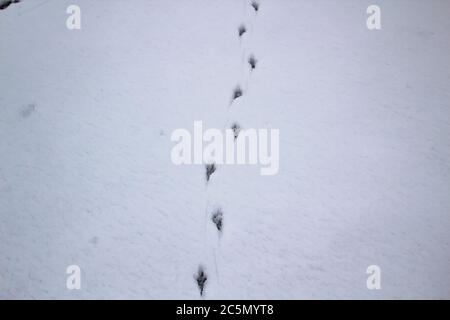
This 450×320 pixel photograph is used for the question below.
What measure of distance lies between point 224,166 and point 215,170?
1.0 inches

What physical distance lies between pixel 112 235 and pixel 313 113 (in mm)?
648

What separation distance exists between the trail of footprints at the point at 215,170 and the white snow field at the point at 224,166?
0.5 inches

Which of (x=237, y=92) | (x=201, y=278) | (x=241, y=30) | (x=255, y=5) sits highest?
(x=255, y=5)

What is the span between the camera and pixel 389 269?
2.66 ft

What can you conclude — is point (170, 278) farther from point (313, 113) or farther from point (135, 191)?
point (313, 113)

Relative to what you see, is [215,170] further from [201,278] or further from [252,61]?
[252,61]

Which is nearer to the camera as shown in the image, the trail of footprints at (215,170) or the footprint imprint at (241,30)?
the trail of footprints at (215,170)

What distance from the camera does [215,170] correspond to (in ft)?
3.01

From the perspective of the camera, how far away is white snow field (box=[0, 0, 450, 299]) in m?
0.81

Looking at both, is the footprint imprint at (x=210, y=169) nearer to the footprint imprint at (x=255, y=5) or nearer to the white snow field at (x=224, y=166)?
the white snow field at (x=224, y=166)

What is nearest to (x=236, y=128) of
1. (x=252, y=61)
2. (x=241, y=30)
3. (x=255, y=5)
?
(x=252, y=61)

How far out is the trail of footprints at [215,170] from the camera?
0.80 metres

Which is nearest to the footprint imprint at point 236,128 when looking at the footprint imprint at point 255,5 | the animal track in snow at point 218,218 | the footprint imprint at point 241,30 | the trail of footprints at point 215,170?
the trail of footprints at point 215,170

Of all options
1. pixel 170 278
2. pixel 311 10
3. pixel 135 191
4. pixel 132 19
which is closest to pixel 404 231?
pixel 170 278
